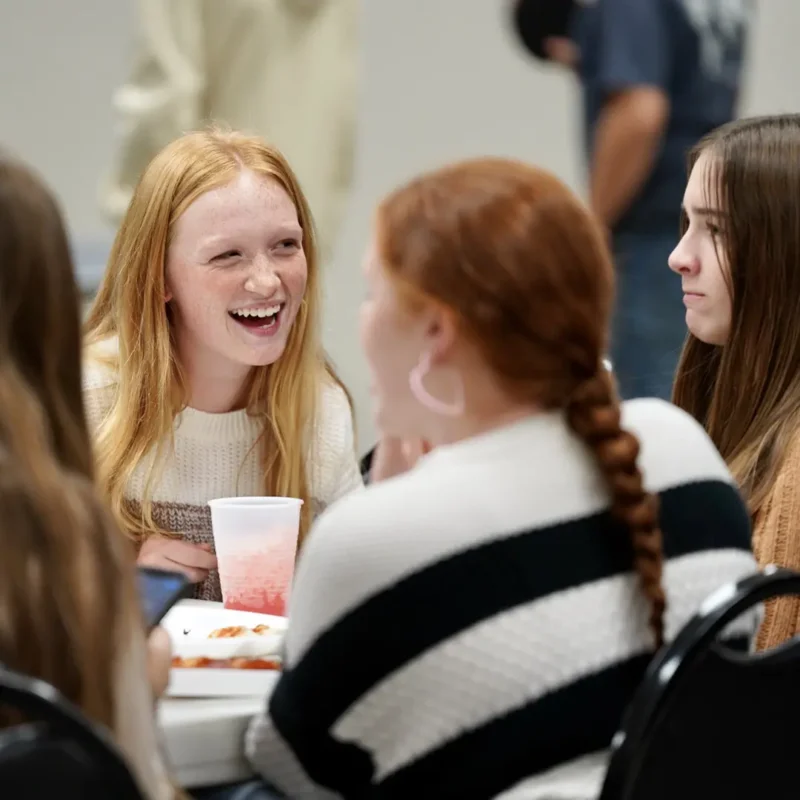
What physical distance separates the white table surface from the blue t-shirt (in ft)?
9.95

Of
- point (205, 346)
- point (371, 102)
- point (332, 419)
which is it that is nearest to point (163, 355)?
point (205, 346)

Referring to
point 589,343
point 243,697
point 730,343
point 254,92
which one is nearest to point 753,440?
point 730,343

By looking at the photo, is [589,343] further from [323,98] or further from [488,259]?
[323,98]

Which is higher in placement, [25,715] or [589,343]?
[589,343]

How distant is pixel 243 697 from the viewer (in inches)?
55.1

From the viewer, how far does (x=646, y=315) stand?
422cm

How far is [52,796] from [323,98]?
3.33 meters

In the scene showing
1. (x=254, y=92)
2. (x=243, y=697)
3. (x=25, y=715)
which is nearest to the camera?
(x=25, y=715)

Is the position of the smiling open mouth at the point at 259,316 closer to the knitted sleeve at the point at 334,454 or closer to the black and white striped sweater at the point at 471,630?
the knitted sleeve at the point at 334,454

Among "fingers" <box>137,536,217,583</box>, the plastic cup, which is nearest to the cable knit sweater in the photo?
"fingers" <box>137,536,217,583</box>

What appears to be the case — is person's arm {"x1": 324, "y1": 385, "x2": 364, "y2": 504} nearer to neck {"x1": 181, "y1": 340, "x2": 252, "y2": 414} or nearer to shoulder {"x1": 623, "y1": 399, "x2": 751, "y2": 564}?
neck {"x1": 181, "y1": 340, "x2": 252, "y2": 414}

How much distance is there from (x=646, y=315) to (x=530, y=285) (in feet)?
10.1

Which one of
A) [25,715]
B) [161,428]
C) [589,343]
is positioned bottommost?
[161,428]

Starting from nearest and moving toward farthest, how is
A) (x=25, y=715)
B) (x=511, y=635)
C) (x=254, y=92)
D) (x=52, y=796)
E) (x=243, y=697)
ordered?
(x=52, y=796), (x=25, y=715), (x=511, y=635), (x=243, y=697), (x=254, y=92)
